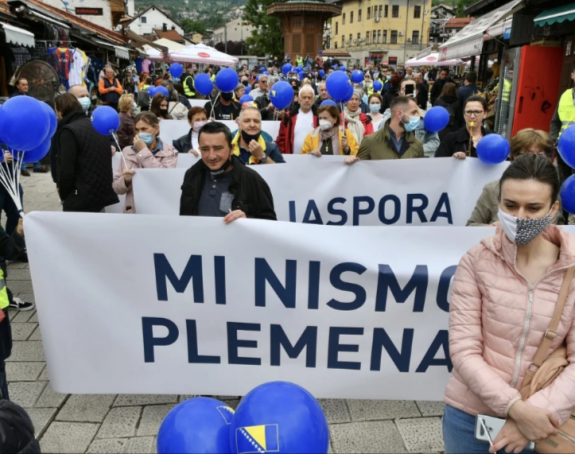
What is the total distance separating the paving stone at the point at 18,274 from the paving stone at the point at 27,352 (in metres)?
1.45

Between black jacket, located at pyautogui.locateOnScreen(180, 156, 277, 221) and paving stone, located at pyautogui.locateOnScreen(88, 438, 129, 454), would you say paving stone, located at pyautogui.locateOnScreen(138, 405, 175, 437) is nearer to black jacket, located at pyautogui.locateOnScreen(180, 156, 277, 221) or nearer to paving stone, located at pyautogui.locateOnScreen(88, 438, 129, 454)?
paving stone, located at pyautogui.locateOnScreen(88, 438, 129, 454)

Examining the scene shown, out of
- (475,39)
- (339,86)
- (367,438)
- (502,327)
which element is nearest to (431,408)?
(367,438)

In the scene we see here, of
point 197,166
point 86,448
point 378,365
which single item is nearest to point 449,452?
point 378,365

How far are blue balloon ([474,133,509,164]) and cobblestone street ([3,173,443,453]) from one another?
227 centimetres

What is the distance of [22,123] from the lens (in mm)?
3086

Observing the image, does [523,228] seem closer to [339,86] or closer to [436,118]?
[436,118]

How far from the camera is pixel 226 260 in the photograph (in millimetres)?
3004

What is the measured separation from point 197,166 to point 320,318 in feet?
4.24

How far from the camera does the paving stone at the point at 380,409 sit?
10.5 ft

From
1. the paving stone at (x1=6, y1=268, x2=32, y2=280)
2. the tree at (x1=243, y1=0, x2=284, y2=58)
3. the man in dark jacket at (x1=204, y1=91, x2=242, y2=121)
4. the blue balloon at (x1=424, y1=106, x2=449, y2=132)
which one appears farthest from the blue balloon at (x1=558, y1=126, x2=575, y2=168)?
the tree at (x1=243, y1=0, x2=284, y2=58)

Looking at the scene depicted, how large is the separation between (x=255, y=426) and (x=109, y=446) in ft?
6.67

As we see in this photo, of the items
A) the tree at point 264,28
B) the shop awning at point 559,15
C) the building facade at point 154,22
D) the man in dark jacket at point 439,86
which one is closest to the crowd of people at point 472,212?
the shop awning at point 559,15

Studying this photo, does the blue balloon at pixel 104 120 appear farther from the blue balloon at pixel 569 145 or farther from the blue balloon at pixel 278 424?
the blue balloon at pixel 278 424

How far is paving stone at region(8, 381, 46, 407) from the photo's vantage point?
3351 millimetres
